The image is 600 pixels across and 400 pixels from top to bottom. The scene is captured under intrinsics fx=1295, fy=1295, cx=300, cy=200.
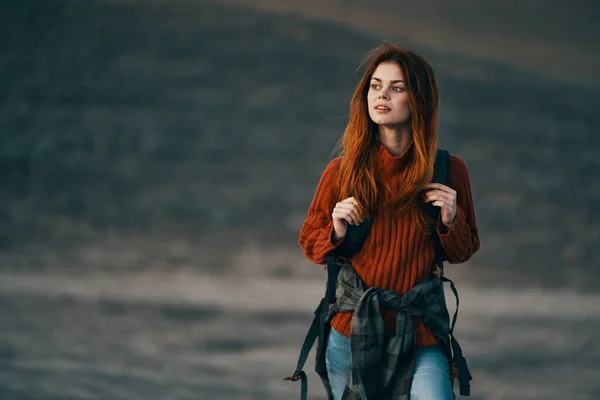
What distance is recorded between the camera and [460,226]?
3.01 meters

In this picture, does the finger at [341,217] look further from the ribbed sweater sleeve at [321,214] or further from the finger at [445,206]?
the finger at [445,206]

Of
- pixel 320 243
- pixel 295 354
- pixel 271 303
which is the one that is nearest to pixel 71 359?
pixel 295 354

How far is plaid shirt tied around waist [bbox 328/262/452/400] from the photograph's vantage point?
3.00 m

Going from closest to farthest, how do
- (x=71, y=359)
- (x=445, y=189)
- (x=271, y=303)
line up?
(x=445, y=189) → (x=71, y=359) → (x=271, y=303)

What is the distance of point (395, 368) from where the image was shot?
3010 millimetres

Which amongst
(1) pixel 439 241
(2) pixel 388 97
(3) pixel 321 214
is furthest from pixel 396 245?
(2) pixel 388 97

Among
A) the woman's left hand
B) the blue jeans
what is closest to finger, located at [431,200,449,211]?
the woman's left hand

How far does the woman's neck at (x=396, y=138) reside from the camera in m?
3.09

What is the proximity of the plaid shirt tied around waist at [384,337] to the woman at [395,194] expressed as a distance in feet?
0.08

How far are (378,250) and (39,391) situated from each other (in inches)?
127

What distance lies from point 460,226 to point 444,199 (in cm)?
8

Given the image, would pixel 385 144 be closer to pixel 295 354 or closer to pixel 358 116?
pixel 358 116

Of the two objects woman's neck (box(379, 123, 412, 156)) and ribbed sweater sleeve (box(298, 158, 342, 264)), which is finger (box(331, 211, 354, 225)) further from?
woman's neck (box(379, 123, 412, 156))

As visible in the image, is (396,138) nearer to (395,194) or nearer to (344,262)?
(395,194)
